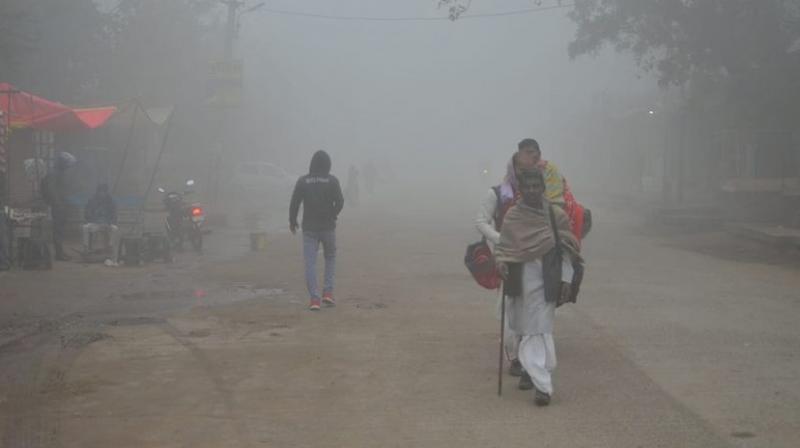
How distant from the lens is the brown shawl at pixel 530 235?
614 centimetres

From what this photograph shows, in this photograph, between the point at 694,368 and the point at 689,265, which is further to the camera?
the point at 689,265

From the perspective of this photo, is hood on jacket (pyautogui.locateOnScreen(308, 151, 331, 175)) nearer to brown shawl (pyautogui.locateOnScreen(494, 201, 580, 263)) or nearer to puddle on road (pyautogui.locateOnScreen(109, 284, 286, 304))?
puddle on road (pyautogui.locateOnScreen(109, 284, 286, 304))

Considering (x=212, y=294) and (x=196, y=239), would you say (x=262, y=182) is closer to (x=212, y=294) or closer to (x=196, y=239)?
(x=196, y=239)

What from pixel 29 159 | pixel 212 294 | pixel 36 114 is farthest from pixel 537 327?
pixel 29 159

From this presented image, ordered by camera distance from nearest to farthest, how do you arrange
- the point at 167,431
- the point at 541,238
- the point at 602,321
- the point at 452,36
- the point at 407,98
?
the point at 167,431 < the point at 541,238 < the point at 602,321 < the point at 407,98 < the point at 452,36

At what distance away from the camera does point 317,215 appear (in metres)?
Result: 10.1

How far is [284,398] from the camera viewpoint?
20.6 ft

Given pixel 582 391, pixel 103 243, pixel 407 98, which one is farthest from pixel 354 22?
pixel 582 391

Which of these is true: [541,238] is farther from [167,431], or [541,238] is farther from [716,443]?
[167,431]

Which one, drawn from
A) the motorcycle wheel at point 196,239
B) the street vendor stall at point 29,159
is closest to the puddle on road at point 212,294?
the street vendor stall at point 29,159

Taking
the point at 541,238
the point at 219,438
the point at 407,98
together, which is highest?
the point at 407,98

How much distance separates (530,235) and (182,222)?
1177 centimetres

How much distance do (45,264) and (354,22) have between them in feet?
434

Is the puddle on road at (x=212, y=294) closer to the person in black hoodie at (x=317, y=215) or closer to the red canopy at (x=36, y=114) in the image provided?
the person in black hoodie at (x=317, y=215)
